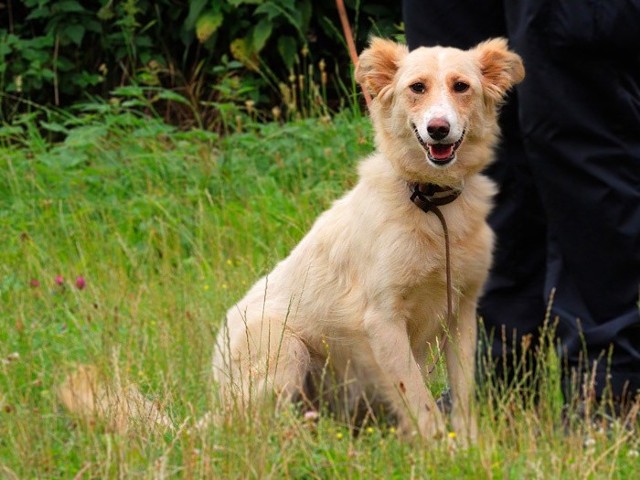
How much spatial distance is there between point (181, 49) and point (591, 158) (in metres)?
5.55

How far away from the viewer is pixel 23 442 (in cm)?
292

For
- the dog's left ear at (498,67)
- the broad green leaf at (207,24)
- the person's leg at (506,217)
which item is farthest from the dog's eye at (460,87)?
the broad green leaf at (207,24)

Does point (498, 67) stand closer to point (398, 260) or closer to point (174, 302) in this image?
point (398, 260)

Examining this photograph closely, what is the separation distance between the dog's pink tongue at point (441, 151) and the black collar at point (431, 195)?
0.18 meters

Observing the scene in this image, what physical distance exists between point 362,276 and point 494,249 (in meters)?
0.64

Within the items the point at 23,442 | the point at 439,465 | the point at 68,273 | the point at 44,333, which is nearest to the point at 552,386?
the point at 439,465

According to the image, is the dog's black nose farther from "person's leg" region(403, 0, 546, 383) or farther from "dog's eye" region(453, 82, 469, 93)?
"person's leg" region(403, 0, 546, 383)

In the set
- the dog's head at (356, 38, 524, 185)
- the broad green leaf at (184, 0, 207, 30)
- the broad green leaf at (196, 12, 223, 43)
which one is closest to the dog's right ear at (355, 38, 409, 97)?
the dog's head at (356, 38, 524, 185)

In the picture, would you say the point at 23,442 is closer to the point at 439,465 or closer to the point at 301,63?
the point at 439,465

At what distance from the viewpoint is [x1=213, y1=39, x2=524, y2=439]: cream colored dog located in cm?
355

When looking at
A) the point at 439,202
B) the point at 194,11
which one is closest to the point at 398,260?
the point at 439,202

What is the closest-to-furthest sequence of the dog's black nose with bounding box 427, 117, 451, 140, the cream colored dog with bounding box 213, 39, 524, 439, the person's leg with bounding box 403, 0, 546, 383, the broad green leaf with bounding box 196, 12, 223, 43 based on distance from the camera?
the dog's black nose with bounding box 427, 117, 451, 140 < the cream colored dog with bounding box 213, 39, 524, 439 < the person's leg with bounding box 403, 0, 546, 383 < the broad green leaf with bounding box 196, 12, 223, 43

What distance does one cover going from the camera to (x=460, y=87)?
3574 mm

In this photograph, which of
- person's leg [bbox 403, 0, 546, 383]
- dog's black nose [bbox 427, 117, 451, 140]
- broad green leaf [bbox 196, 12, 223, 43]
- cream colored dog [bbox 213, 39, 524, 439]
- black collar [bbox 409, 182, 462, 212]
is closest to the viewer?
dog's black nose [bbox 427, 117, 451, 140]
